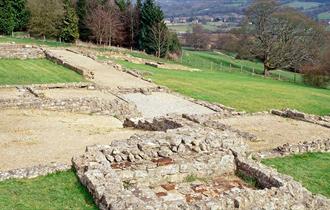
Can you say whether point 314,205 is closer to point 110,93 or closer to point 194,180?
point 194,180

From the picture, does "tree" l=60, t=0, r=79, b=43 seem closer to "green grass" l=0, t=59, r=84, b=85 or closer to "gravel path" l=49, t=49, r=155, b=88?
"gravel path" l=49, t=49, r=155, b=88

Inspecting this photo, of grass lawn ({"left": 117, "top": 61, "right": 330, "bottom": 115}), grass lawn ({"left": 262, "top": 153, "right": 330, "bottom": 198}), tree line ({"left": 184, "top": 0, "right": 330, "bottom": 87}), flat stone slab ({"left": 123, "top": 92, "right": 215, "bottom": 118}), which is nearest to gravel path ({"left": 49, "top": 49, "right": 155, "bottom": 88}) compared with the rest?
grass lawn ({"left": 117, "top": 61, "right": 330, "bottom": 115})

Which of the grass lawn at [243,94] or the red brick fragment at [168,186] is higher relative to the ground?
the red brick fragment at [168,186]

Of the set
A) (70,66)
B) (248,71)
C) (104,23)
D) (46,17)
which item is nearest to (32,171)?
(70,66)

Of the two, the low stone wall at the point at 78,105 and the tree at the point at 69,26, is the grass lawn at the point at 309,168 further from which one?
A: the tree at the point at 69,26

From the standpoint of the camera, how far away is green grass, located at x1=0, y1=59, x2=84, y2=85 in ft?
104

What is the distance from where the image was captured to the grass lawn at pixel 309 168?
13.5m

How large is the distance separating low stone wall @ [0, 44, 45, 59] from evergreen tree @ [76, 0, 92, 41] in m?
23.1

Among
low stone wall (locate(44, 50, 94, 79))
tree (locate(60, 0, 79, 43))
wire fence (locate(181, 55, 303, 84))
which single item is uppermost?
tree (locate(60, 0, 79, 43))

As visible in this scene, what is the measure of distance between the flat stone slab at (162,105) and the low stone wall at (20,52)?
1635 cm

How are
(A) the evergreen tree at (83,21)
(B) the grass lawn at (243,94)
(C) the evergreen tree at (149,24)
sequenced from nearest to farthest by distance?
(B) the grass lawn at (243,94), (C) the evergreen tree at (149,24), (A) the evergreen tree at (83,21)

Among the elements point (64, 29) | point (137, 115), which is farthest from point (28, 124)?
point (64, 29)

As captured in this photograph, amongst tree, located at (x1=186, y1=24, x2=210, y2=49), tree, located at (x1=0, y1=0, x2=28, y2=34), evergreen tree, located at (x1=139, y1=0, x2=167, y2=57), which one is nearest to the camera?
tree, located at (x1=0, y1=0, x2=28, y2=34)

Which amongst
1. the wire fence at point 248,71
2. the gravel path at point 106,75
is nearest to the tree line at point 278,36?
the wire fence at point 248,71
